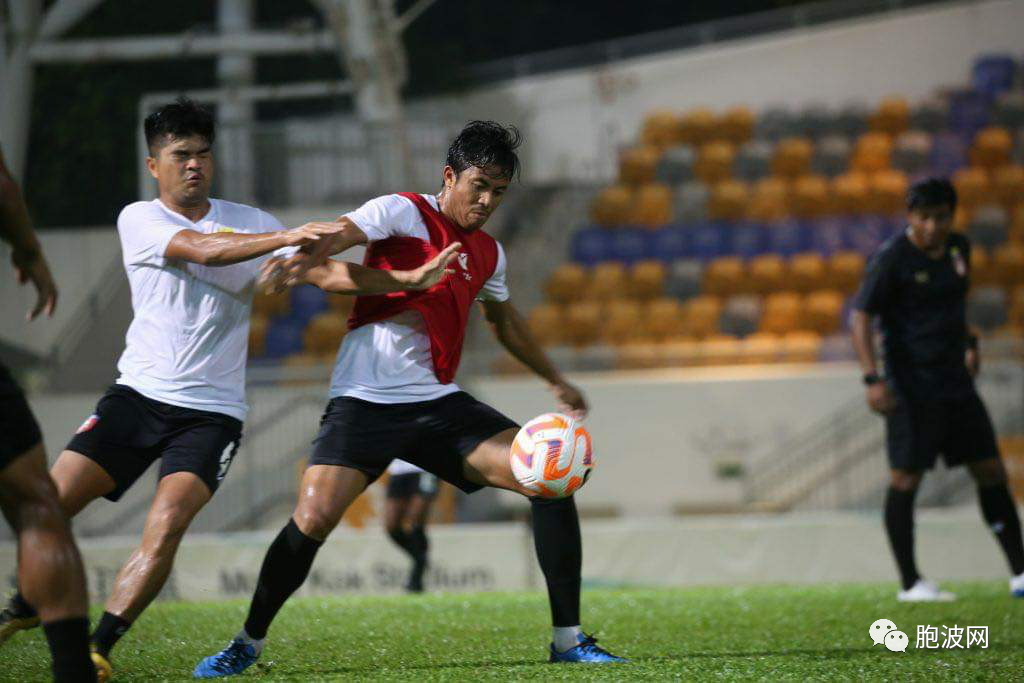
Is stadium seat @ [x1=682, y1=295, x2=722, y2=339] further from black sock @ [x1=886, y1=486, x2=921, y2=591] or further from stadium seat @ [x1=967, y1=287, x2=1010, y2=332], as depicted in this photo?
black sock @ [x1=886, y1=486, x2=921, y2=591]

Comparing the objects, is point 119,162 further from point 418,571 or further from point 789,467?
point 789,467

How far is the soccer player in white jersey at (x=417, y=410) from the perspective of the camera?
4.57 meters

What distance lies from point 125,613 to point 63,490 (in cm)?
47

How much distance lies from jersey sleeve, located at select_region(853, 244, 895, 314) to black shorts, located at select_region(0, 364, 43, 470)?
453 centimetres

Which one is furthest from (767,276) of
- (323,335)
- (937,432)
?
(937,432)

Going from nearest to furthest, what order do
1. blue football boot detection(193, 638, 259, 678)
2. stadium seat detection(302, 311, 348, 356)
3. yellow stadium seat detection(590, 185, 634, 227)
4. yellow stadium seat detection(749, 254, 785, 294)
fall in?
blue football boot detection(193, 638, 259, 678), stadium seat detection(302, 311, 348, 356), yellow stadium seat detection(749, 254, 785, 294), yellow stadium seat detection(590, 185, 634, 227)

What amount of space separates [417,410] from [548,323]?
1104cm

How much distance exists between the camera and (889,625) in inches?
218

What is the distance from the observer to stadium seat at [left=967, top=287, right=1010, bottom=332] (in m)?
15.0

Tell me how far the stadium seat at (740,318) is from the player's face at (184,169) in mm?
11622

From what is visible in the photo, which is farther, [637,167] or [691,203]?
[637,167]

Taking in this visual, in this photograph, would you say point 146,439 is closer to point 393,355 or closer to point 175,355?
point 175,355

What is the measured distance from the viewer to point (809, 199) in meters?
18.0

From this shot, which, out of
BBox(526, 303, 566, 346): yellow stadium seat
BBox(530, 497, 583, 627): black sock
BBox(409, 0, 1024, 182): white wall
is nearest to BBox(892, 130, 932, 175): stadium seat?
BBox(409, 0, 1024, 182): white wall
